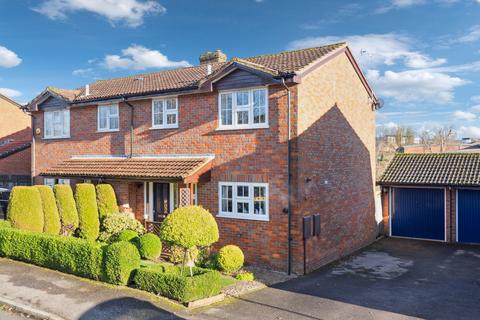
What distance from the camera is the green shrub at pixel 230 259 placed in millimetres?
12266

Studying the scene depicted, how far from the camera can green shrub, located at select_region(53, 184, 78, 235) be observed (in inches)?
588

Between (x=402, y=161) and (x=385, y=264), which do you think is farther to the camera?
(x=402, y=161)

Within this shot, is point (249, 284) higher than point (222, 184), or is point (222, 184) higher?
point (222, 184)

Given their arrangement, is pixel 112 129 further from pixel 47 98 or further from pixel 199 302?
pixel 199 302

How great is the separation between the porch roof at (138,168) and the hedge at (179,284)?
3.78m

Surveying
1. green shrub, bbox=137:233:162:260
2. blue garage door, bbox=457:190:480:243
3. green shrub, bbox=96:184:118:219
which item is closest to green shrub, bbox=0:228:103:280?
green shrub, bbox=137:233:162:260

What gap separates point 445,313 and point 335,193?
6119 mm

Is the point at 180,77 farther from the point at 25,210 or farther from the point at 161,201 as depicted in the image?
the point at 25,210

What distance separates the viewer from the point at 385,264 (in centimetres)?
1443

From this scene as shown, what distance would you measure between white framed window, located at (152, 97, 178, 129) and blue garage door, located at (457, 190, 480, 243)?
1283 centimetres

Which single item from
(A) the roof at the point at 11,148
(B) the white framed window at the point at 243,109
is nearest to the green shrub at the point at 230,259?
(B) the white framed window at the point at 243,109

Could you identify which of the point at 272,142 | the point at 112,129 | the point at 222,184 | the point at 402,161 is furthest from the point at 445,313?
the point at 112,129

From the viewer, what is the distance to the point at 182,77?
17984 mm

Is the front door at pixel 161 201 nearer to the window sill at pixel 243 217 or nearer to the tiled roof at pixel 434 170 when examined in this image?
the window sill at pixel 243 217
